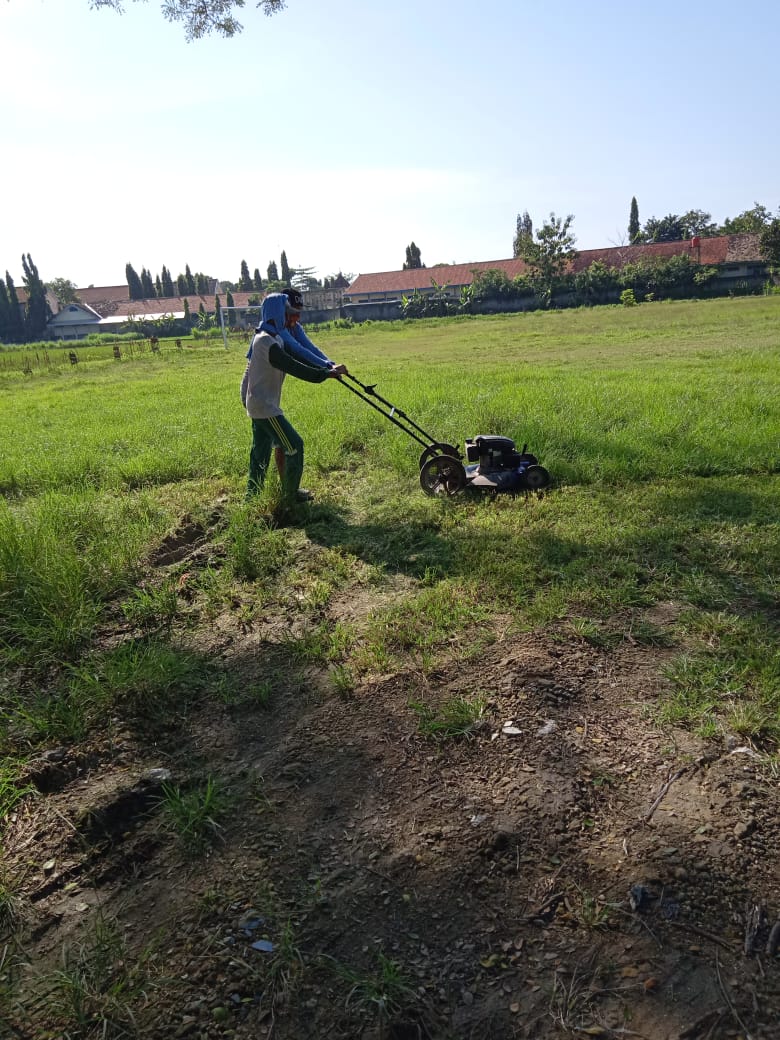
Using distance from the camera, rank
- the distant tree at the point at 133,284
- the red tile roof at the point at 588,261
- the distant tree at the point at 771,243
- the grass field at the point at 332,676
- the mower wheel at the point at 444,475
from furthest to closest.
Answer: the distant tree at the point at 133,284 < the red tile roof at the point at 588,261 < the distant tree at the point at 771,243 < the mower wheel at the point at 444,475 < the grass field at the point at 332,676

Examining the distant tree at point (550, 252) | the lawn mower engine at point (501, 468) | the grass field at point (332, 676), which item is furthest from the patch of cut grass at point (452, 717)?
the distant tree at point (550, 252)

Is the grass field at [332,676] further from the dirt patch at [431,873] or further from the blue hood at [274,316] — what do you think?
the blue hood at [274,316]

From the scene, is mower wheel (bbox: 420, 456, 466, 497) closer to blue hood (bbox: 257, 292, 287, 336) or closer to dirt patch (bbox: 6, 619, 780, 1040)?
blue hood (bbox: 257, 292, 287, 336)

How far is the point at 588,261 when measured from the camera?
62.5 meters

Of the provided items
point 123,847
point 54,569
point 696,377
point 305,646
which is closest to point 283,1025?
point 123,847

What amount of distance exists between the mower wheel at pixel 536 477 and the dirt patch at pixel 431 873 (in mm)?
3121

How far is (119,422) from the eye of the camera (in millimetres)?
11023

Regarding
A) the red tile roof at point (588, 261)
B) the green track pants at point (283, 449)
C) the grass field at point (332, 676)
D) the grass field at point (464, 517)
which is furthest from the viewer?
the red tile roof at point (588, 261)

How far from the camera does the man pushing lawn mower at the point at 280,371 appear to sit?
5352mm

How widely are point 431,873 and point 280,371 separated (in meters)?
4.41

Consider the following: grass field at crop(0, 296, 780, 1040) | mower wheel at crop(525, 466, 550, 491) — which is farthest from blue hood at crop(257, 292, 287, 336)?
mower wheel at crop(525, 466, 550, 491)

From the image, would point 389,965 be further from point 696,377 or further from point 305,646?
point 696,377

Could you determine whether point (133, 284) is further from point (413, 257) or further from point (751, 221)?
point (751, 221)

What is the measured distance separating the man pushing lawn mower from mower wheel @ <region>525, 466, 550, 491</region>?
1.96 meters
